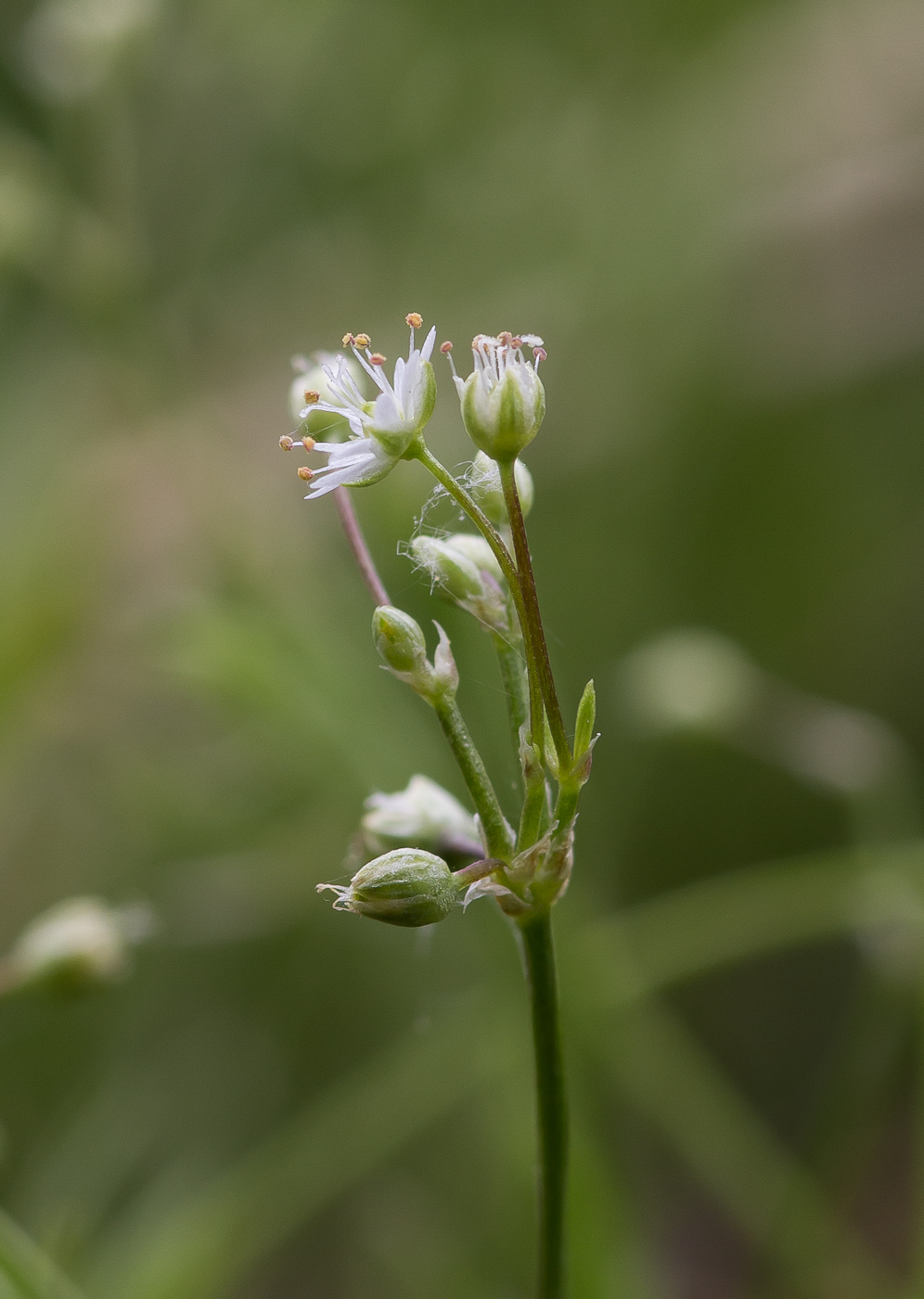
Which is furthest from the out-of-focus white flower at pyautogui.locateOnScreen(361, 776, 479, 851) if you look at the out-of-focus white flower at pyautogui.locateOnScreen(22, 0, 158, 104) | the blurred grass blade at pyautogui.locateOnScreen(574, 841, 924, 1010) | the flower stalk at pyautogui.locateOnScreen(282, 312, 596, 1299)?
the out-of-focus white flower at pyautogui.locateOnScreen(22, 0, 158, 104)

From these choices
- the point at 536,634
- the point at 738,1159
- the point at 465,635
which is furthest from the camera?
the point at 738,1159

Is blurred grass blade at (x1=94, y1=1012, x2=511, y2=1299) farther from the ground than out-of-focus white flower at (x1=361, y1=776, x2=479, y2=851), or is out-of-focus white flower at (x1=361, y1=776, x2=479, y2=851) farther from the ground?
out-of-focus white flower at (x1=361, y1=776, x2=479, y2=851)

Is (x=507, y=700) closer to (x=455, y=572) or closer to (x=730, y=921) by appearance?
(x=455, y=572)

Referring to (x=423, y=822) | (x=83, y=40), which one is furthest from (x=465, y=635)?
(x=83, y=40)

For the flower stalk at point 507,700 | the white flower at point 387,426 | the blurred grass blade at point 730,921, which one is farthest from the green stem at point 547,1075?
the blurred grass blade at point 730,921

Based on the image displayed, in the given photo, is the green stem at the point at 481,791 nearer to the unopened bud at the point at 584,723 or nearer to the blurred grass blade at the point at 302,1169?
the unopened bud at the point at 584,723

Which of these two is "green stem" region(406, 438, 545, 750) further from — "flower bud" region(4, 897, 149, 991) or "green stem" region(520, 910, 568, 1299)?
"flower bud" region(4, 897, 149, 991)

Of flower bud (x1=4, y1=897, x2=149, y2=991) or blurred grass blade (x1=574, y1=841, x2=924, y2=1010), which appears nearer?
flower bud (x1=4, y1=897, x2=149, y2=991)
